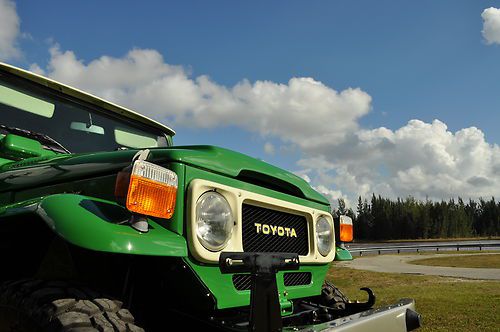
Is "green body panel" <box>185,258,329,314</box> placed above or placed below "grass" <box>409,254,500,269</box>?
above

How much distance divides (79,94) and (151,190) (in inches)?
81.0

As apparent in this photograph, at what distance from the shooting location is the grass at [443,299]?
5.66 meters

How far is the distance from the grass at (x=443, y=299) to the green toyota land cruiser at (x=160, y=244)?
336 cm

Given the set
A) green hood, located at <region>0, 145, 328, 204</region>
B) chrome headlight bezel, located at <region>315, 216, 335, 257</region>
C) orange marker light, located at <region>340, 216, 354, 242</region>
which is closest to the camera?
green hood, located at <region>0, 145, 328, 204</region>

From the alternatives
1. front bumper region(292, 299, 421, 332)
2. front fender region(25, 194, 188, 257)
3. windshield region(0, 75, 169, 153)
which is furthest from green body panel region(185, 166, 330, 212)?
windshield region(0, 75, 169, 153)

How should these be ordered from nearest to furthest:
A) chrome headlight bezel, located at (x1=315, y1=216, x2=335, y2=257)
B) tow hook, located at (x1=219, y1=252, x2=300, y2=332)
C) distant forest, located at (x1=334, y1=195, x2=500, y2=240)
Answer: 1. tow hook, located at (x1=219, y1=252, x2=300, y2=332)
2. chrome headlight bezel, located at (x1=315, y1=216, x2=335, y2=257)
3. distant forest, located at (x1=334, y1=195, x2=500, y2=240)

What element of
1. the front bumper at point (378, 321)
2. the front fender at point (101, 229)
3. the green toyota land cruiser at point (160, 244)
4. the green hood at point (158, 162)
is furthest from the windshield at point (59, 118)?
the front bumper at point (378, 321)

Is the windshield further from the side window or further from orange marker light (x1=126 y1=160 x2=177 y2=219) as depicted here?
orange marker light (x1=126 y1=160 x2=177 y2=219)

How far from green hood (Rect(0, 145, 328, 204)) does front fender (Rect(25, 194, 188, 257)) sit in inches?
13.1

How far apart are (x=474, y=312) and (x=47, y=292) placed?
6.17m

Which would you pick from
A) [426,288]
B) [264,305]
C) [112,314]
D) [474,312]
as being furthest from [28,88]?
[426,288]

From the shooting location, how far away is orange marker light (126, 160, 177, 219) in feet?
6.23

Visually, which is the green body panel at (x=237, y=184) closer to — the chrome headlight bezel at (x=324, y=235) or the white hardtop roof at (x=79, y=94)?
the chrome headlight bezel at (x=324, y=235)

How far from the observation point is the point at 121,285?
7.28 feet
